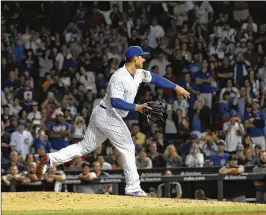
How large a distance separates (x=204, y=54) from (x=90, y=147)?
1069 centimetres

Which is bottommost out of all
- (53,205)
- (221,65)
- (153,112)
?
(53,205)

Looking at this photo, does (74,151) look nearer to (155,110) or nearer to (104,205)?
(104,205)

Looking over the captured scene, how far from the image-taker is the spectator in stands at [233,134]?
1917 centimetres

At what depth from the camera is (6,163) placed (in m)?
18.3

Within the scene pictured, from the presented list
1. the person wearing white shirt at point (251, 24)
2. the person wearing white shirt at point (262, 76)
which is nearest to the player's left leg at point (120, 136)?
the person wearing white shirt at point (262, 76)

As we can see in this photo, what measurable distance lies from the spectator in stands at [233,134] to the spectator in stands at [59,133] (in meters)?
3.25

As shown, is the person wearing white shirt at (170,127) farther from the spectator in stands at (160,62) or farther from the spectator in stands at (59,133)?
the spectator in stands at (59,133)

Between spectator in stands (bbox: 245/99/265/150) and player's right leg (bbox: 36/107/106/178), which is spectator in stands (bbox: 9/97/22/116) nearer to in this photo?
spectator in stands (bbox: 245/99/265/150)

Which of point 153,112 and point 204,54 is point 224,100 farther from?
point 153,112

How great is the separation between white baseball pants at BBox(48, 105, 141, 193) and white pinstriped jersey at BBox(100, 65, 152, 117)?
127mm

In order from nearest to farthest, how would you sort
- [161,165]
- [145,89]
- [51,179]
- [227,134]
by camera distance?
[51,179] < [161,165] < [227,134] < [145,89]

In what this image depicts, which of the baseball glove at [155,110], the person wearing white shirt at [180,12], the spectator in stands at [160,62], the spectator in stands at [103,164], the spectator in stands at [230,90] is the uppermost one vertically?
the person wearing white shirt at [180,12]

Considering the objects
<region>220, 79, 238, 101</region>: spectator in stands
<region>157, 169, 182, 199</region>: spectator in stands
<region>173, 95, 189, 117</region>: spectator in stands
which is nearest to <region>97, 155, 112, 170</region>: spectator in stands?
<region>157, 169, 182, 199</region>: spectator in stands

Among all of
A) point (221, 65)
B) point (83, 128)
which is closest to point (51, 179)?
point (83, 128)
